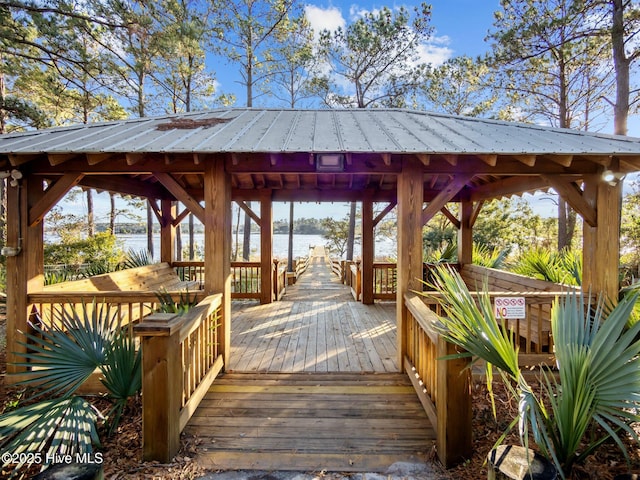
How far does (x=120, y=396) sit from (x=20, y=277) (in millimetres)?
2132

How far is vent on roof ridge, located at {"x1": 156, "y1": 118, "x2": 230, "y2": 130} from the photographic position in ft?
14.0

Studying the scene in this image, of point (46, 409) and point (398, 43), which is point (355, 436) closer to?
point (46, 409)

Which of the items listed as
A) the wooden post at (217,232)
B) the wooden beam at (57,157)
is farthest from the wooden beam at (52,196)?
the wooden post at (217,232)

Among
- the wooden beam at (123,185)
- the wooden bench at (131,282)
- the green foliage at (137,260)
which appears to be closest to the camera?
the wooden bench at (131,282)

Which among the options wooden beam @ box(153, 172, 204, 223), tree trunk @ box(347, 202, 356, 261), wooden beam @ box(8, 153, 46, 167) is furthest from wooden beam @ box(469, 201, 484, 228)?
tree trunk @ box(347, 202, 356, 261)

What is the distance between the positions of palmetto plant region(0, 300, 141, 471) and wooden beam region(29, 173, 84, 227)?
159 cm

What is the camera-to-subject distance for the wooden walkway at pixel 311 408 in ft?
7.97

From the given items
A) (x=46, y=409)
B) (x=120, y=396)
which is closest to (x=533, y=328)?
(x=120, y=396)

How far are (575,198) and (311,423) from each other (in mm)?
3708

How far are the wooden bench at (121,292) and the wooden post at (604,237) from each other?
14.9 feet

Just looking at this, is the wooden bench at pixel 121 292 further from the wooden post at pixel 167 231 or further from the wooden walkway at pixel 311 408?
the wooden walkway at pixel 311 408

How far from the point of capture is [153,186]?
6.40 meters

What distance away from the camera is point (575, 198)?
3.56 m

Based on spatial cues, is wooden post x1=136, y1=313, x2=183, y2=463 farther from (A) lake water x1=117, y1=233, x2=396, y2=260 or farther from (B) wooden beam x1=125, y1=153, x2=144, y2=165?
(A) lake water x1=117, y1=233, x2=396, y2=260
